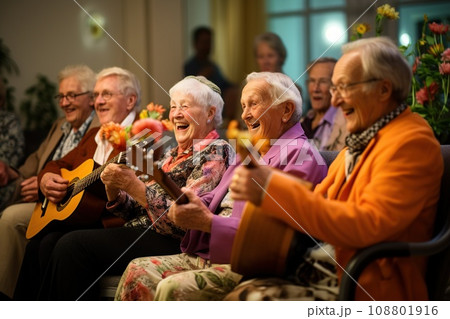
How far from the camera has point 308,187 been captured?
160 cm

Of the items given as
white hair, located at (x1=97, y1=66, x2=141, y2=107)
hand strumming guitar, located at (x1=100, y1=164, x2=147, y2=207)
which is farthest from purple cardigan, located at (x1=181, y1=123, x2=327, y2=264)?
white hair, located at (x1=97, y1=66, x2=141, y2=107)

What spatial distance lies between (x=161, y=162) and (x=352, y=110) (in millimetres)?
1024

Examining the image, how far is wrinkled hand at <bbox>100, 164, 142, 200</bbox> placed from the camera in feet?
7.50

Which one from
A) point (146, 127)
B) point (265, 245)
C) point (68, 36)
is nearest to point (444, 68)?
point (146, 127)

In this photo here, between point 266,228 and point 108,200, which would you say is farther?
point 108,200

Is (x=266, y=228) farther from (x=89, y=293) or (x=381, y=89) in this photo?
(x=89, y=293)

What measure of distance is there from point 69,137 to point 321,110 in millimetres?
1269

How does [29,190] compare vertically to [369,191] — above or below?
below

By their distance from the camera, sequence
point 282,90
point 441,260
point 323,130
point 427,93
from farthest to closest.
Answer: point 323,130, point 427,93, point 282,90, point 441,260

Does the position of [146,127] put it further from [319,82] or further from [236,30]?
[319,82]

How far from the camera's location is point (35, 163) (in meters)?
3.53

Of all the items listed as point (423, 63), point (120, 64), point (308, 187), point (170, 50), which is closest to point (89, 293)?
point (308, 187)

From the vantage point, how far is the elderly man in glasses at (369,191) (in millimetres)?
1582

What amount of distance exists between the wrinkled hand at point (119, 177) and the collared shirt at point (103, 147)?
400 millimetres
